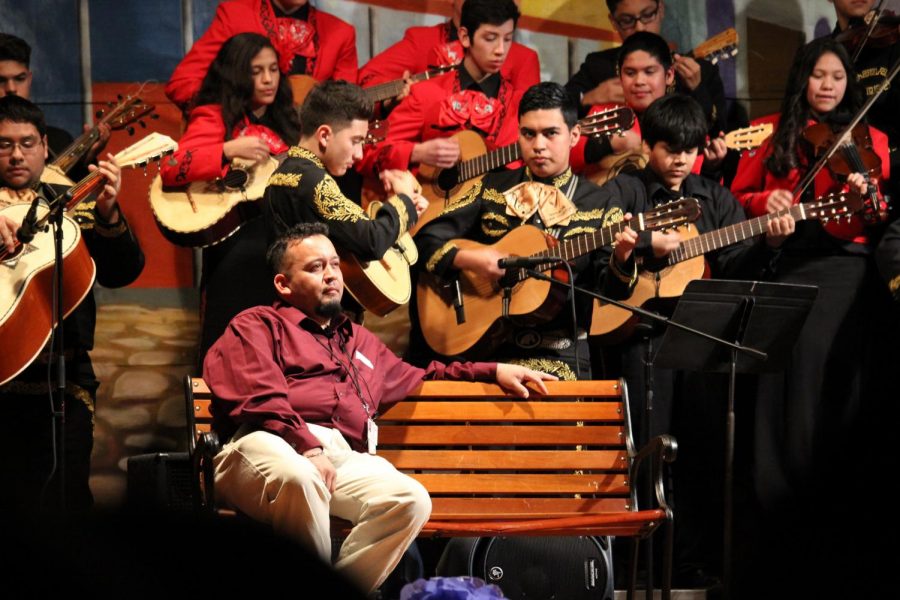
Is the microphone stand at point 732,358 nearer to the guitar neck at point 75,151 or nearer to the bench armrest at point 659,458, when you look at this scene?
the bench armrest at point 659,458

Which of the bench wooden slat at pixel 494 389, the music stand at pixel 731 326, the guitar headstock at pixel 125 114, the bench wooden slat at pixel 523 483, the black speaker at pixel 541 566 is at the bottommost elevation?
the black speaker at pixel 541 566

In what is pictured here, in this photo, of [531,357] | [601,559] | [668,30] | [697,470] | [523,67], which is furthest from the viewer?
[668,30]

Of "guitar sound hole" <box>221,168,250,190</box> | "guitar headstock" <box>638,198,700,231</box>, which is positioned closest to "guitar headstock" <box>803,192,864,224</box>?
"guitar headstock" <box>638,198,700,231</box>

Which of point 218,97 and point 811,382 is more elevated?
point 218,97

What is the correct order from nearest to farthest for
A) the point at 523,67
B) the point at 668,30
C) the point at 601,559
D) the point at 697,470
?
the point at 601,559 → the point at 697,470 → the point at 523,67 → the point at 668,30

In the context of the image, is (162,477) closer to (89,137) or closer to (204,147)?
(204,147)

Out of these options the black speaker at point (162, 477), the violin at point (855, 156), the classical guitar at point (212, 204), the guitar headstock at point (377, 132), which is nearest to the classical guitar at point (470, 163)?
the guitar headstock at point (377, 132)

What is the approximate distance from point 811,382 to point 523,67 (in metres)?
2.15

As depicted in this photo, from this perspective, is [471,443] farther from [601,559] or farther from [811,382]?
[811,382]

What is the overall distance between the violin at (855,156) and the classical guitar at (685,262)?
0.09 meters

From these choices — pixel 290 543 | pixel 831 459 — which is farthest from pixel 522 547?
pixel 290 543

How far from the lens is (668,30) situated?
6.86 meters

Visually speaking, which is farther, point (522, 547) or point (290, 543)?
point (522, 547)

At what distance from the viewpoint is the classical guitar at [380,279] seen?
4883 millimetres
